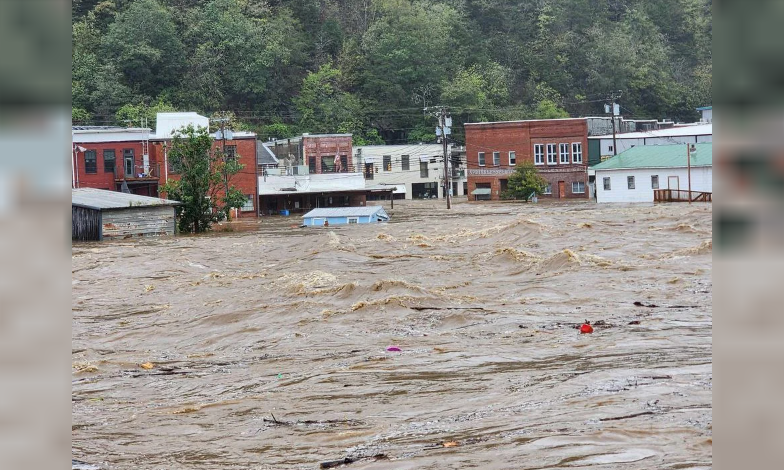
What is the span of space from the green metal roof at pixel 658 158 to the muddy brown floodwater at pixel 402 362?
27536 millimetres

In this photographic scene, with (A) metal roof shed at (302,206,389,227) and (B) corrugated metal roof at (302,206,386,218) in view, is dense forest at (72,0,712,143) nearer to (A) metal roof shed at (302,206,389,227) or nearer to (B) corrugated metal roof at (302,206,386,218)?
(B) corrugated metal roof at (302,206,386,218)

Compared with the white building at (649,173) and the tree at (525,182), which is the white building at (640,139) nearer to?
the tree at (525,182)

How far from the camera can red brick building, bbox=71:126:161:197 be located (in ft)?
176

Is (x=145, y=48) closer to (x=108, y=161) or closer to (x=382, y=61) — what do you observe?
(x=382, y=61)

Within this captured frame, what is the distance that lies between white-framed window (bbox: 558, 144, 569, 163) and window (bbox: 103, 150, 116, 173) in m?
29.4

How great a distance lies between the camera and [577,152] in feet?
224

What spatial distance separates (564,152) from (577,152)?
2.80ft

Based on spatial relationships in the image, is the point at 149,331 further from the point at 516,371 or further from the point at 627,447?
the point at 627,447

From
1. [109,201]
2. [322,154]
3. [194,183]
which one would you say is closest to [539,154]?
[322,154]
